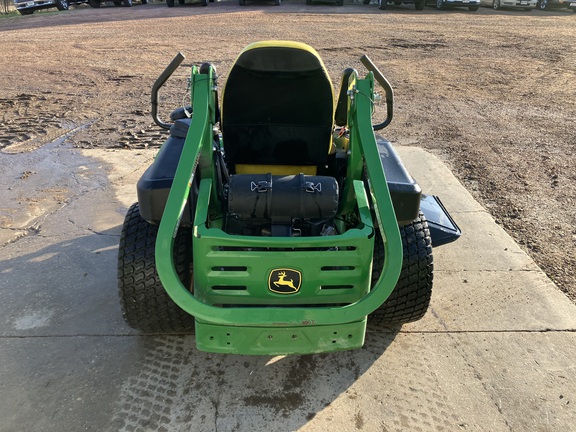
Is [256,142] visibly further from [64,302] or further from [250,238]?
[64,302]

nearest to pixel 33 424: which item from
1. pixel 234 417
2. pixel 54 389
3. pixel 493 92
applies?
pixel 54 389

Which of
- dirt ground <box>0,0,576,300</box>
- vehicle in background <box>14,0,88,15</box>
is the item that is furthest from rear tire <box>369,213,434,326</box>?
vehicle in background <box>14,0,88,15</box>

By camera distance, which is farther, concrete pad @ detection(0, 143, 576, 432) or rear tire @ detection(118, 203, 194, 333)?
rear tire @ detection(118, 203, 194, 333)

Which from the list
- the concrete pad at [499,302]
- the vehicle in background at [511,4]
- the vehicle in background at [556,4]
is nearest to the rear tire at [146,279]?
the concrete pad at [499,302]

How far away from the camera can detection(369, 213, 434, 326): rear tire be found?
2436mm

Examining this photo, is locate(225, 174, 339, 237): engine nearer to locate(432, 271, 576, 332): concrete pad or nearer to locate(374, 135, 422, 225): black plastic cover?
locate(374, 135, 422, 225): black plastic cover

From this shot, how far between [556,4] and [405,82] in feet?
49.9

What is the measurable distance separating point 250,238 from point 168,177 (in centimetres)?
63

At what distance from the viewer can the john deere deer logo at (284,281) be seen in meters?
2.04

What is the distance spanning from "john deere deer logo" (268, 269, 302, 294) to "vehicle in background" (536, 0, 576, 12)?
2180 cm

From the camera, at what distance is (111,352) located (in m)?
2.50

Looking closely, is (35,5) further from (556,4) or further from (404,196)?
(556,4)

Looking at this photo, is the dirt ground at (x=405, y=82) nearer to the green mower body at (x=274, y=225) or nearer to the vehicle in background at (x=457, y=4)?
the vehicle in background at (x=457, y=4)

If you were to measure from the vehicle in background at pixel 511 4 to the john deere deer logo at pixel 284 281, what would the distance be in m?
20.4
